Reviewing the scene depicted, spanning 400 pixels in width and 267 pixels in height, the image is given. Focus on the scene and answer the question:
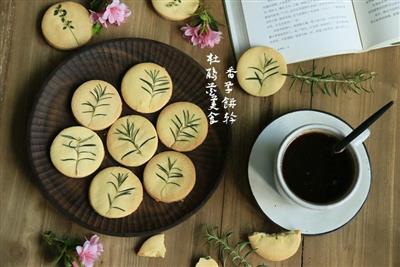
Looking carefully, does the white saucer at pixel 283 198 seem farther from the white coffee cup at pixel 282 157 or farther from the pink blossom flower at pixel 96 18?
the pink blossom flower at pixel 96 18

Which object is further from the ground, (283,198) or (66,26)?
(66,26)

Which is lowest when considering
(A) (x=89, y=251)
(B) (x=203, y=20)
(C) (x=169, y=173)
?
(A) (x=89, y=251)

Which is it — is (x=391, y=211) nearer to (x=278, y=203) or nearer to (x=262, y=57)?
(x=278, y=203)

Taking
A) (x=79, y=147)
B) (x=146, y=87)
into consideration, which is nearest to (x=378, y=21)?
(x=146, y=87)

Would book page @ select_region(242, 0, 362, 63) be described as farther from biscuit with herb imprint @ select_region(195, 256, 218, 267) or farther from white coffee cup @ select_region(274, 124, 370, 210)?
biscuit with herb imprint @ select_region(195, 256, 218, 267)

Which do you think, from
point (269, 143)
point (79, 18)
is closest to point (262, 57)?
point (269, 143)

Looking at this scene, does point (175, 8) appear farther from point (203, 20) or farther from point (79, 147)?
point (79, 147)
